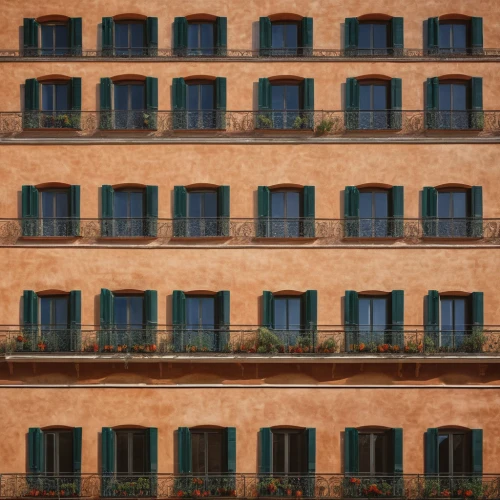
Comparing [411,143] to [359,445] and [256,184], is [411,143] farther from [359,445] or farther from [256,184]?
[359,445]

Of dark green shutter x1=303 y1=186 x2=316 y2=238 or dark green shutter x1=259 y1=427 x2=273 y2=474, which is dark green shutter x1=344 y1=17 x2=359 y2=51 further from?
dark green shutter x1=259 y1=427 x2=273 y2=474

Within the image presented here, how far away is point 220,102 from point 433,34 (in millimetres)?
7628

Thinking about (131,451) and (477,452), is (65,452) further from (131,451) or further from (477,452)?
(477,452)

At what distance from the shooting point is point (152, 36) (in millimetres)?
32500

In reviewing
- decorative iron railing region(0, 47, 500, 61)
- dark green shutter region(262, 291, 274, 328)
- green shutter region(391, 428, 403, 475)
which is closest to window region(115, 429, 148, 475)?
dark green shutter region(262, 291, 274, 328)

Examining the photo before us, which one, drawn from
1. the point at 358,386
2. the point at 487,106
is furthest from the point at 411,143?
the point at 358,386

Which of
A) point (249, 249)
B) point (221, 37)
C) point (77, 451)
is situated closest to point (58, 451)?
point (77, 451)

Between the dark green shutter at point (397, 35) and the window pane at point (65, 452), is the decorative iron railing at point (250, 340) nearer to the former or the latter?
the window pane at point (65, 452)

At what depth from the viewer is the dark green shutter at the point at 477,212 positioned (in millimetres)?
31641

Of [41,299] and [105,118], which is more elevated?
[105,118]

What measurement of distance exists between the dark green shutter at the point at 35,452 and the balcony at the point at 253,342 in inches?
101

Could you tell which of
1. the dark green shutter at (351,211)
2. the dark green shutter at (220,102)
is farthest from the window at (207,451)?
the dark green shutter at (220,102)

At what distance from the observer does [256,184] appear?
31.9 m

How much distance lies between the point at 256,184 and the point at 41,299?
8.11 meters
